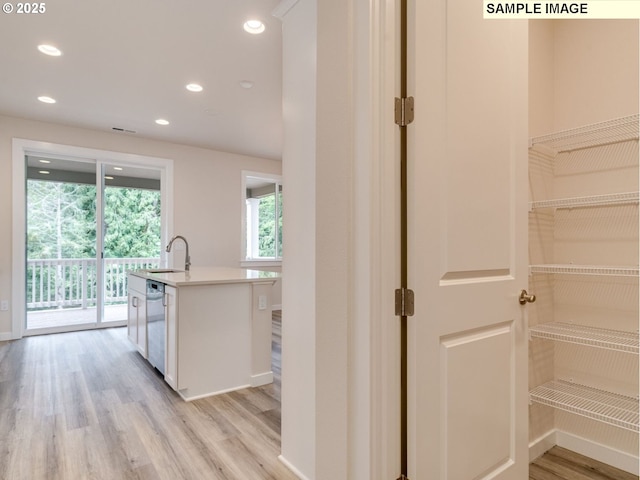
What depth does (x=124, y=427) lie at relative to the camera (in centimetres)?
231

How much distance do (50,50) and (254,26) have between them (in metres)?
1.65

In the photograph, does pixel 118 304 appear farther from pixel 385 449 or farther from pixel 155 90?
pixel 385 449

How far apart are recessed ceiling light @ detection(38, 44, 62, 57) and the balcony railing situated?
3.05 metres

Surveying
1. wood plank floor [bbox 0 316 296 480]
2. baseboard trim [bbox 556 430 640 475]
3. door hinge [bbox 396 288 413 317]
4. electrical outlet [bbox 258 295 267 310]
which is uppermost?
door hinge [bbox 396 288 413 317]

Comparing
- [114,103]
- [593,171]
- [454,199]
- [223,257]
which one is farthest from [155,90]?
[593,171]

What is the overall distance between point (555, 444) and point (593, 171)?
1.53 m

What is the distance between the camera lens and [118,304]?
584 centimetres

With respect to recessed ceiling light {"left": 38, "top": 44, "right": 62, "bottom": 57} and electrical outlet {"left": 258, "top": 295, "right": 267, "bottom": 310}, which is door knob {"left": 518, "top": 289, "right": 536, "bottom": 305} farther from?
recessed ceiling light {"left": 38, "top": 44, "right": 62, "bottom": 57}

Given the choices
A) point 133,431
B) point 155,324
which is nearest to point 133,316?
point 155,324

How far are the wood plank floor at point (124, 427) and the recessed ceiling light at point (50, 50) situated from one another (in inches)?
104

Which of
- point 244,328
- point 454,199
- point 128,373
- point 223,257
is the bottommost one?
point 128,373

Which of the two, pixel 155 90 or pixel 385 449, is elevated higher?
pixel 155 90

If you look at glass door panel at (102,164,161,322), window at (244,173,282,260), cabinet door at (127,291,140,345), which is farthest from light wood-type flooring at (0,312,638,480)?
window at (244,173,282,260)

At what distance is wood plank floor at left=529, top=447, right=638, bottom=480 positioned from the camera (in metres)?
1.80
